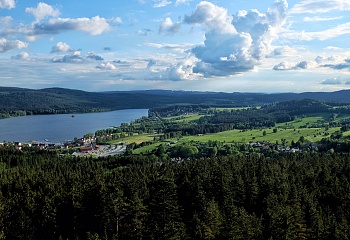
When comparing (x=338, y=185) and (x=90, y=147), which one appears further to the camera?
(x=90, y=147)

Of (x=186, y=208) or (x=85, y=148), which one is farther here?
(x=85, y=148)

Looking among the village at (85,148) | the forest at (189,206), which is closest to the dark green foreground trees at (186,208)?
the forest at (189,206)

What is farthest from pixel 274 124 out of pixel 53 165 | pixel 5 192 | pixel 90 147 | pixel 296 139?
pixel 5 192

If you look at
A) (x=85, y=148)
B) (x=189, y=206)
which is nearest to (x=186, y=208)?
(x=189, y=206)

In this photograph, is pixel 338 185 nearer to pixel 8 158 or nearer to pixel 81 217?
pixel 81 217

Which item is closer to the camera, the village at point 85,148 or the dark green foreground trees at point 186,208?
the dark green foreground trees at point 186,208

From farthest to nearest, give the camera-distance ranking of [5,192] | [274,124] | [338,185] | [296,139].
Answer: [274,124] < [296,139] < [5,192] < [338,185]

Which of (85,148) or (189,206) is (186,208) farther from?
(85,148)

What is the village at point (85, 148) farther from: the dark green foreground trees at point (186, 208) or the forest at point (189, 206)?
the dark green foreground trees at point (186, 208)
